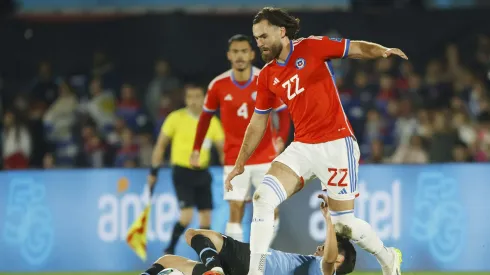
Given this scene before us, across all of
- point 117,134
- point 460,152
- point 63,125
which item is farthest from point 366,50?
point 63,125

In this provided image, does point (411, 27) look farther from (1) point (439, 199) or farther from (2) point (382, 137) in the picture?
(1) point (439, 199)

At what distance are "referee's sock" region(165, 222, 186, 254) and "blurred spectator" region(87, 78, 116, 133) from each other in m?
4.09

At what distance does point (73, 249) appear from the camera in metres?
12.9

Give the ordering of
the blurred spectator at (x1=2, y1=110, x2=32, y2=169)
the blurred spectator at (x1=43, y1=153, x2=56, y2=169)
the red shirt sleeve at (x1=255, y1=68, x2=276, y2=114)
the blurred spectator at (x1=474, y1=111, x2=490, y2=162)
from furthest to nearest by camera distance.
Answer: the blurred spectator at (x1=2, y1=110, x2=32, y2=169)
the blurred spectator at (x1=43, y1=153, x2=56, y2=169)
the blurred spectator at (x1=474, y1=111, x2=490, y2=162)
the red shirt sleeve at (x1=255, y1=68, x2=276, y2=114)

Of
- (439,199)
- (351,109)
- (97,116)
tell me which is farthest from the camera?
(97,116)

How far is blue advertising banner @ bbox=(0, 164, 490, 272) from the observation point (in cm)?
1241

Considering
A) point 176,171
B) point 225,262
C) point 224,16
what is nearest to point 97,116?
point 224,16

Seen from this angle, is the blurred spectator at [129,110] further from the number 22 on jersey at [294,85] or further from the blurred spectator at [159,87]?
the number 22 on jersey at [294,85]

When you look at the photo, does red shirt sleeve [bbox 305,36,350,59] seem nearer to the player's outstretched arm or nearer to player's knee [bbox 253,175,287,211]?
the player's outstretched arm

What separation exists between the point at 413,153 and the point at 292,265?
6.53 metres

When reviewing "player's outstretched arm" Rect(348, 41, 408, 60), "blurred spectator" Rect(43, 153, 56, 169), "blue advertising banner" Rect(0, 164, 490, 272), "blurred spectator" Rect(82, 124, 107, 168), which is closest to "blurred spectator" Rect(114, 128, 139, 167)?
"blurred spectator" Rect(82, 124, 107, 168)

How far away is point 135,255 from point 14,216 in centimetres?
166

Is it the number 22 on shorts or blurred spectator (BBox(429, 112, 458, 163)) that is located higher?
blurred spectator (BBox(429, 112, 458, 163))

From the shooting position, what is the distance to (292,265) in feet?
26.7
